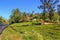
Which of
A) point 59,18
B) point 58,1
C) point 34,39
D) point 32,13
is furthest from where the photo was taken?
point 32,13

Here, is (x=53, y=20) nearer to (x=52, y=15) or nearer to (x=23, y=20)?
(x=52, y=15)

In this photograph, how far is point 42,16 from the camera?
4400cm

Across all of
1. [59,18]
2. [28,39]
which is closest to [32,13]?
[59,18]

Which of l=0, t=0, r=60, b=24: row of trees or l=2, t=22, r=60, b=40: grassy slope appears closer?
l=2, t=22, r=60, b=40: grassy slope

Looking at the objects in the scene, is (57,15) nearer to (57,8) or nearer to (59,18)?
(59,18)

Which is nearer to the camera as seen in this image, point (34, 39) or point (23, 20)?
point (34, 39)

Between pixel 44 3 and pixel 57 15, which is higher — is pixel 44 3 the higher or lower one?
the higher one

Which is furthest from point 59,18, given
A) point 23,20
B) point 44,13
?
point 23,20

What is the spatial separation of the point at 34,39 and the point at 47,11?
37924 mm

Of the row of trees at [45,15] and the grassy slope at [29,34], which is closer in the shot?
the grassy slope at [29,34]

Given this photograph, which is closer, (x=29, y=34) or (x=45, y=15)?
(x=29, y=34)

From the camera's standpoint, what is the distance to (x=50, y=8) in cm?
4466

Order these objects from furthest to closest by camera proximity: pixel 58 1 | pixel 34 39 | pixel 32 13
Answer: pixel 32 13 → pixel 58 1 → pixel 34 39

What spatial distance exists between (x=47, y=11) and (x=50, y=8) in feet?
3.61
